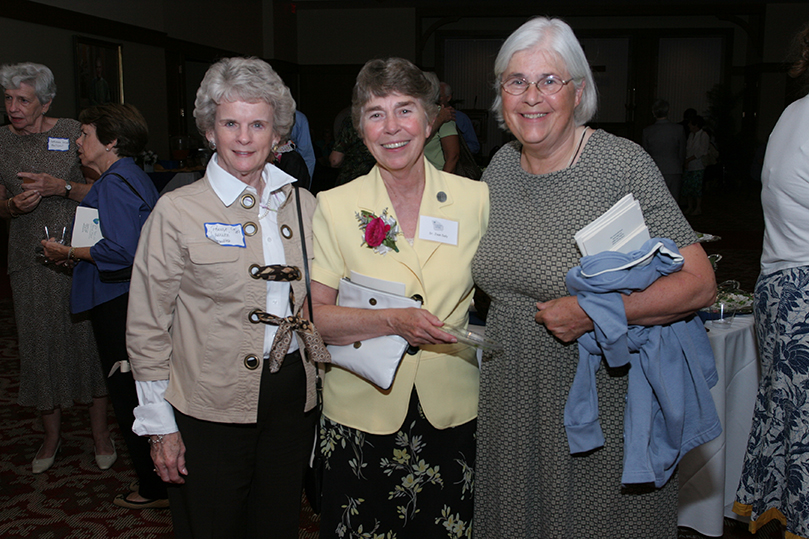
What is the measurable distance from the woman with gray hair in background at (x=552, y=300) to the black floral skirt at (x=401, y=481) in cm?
9

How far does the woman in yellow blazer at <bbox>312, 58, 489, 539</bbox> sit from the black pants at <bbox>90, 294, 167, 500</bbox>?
4.31ft

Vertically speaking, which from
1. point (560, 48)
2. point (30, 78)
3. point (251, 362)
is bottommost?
point (251, 362)

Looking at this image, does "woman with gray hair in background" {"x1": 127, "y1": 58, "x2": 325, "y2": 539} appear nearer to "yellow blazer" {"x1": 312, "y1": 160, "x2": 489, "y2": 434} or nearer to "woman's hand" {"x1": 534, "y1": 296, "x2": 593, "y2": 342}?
"yellow blazer" {"x1": 312, "y1": 160, "x2": 489, "y2": 434}

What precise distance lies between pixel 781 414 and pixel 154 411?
1.91m

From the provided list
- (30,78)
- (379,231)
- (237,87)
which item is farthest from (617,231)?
(30,78)

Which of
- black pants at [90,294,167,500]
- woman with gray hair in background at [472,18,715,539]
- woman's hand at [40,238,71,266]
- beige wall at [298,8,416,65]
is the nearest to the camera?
woman with gray hair in background at [472,18,715,539]

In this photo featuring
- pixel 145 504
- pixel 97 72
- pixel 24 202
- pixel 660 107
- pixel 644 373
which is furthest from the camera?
pixel 660 107

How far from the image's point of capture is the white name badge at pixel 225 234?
5.52 ft

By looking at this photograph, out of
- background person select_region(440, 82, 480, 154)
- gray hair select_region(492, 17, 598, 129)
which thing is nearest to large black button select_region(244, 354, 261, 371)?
gray hair select_region(492, 17, 598, 129)

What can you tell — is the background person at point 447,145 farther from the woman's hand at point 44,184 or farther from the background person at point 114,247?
the woman's hand at point 44,184

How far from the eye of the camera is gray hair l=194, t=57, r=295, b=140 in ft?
5.62

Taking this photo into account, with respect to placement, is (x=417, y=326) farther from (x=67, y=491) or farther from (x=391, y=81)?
(x=67, y=491)

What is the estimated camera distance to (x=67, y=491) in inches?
124

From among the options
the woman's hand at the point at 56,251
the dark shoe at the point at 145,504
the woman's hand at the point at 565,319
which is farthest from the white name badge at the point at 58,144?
the woman's hand at the point at 565,319
